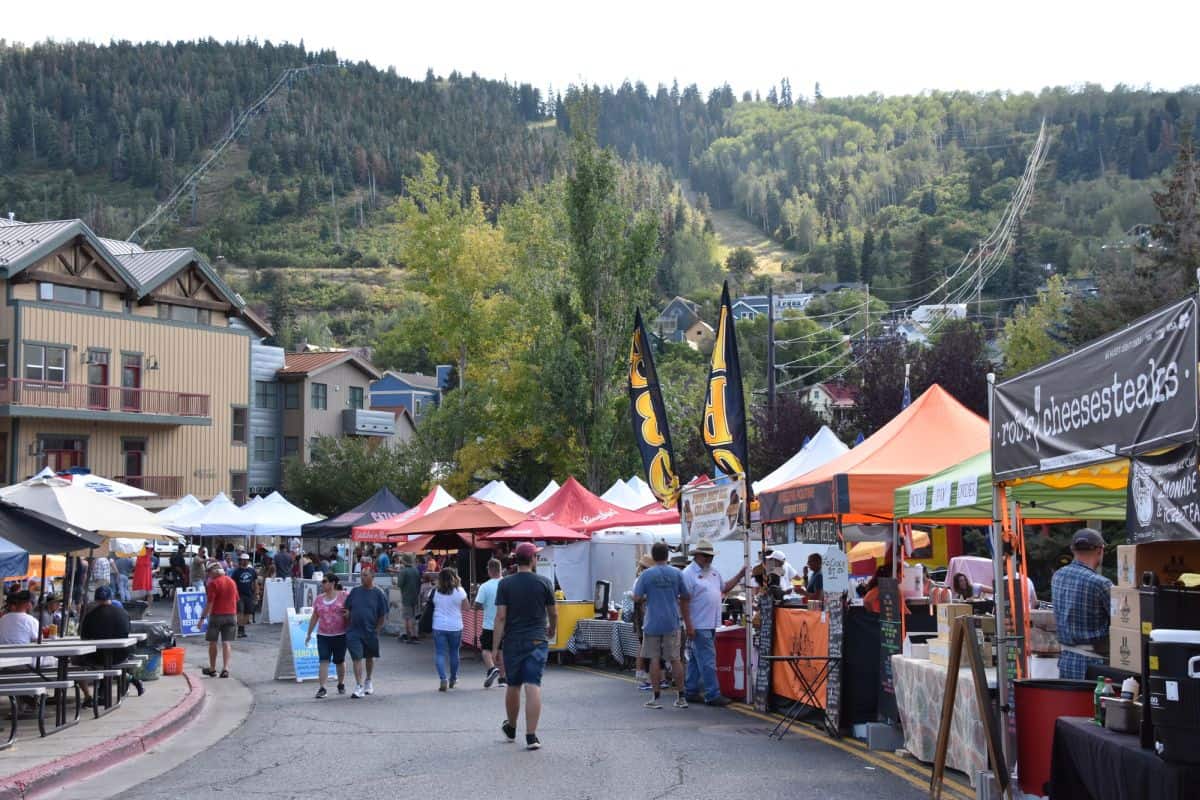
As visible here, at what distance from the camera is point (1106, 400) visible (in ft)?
23.8

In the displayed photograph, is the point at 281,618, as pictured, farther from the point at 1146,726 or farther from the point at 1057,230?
the point at 1057,230

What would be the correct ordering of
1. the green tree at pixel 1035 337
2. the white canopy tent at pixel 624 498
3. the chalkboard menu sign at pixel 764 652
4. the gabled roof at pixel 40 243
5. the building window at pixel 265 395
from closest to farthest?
the chalkboard menu sign at pixel 764 652, the white canopy tent at pixel 624 498, the gabled roof at pixel 40 243, the green tree at pixel 1035 337, the building window at pixel 265 395

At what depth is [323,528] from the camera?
3706 cm

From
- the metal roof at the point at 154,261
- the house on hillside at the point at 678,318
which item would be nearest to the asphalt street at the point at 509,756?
the metal roof at the point at 154,261

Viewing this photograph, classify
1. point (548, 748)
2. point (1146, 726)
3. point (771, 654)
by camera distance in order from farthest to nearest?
point (771, 654) → point (548, 748) → point (1146, 726)

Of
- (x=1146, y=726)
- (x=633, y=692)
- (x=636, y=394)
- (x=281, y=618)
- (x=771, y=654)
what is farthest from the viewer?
(x=281, y=618)

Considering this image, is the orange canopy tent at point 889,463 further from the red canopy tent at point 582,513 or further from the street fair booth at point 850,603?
the red canopy tent at point 582,513

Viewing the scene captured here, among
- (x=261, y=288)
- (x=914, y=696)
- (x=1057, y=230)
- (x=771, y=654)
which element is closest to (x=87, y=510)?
(x=771, y=654)

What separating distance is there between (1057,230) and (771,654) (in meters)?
183

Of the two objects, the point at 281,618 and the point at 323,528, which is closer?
the point at 281,618

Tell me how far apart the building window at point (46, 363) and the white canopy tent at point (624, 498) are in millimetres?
26093

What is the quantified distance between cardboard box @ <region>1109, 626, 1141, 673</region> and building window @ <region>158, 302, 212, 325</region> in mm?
49239

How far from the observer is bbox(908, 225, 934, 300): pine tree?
547ft

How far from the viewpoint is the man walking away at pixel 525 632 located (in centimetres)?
1169
